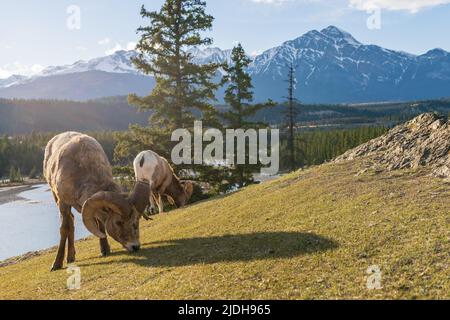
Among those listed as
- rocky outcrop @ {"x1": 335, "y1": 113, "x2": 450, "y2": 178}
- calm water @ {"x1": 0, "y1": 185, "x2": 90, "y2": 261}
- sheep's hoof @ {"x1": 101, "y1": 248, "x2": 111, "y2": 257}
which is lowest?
calm water @ {"x1": 0, "y1": 185, "x2": 90, "y2": 261}

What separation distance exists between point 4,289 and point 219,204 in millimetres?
11892

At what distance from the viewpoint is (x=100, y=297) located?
1074 cm

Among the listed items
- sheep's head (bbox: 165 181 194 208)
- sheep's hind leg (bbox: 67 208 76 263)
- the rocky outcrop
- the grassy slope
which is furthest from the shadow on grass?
sheep's head (bbox: 165 181 194 208)

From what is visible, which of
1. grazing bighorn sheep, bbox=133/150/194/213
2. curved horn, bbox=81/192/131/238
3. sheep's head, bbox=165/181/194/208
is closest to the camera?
curved horn, bbox=81/192/131/238

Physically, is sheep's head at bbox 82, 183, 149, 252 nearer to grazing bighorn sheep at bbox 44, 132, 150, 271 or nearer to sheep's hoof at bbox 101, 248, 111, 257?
grazing bighorn sheep at bbox 44, 132, 150, 271

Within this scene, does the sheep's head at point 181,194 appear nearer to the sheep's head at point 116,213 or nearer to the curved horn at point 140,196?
the sheep's head at point 116,213

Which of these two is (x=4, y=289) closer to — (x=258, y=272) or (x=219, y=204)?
(x=258, y=272)

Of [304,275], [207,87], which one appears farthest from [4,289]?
[207,87]

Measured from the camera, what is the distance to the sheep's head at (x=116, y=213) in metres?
13.5

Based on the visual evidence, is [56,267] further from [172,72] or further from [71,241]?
[172,72]

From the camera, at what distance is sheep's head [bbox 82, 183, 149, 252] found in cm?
1348

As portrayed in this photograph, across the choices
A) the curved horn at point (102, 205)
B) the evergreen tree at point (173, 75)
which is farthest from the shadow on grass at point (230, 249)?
the evergreen tree at point (173, 75)

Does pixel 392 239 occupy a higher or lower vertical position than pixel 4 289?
higher

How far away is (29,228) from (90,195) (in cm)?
3987
